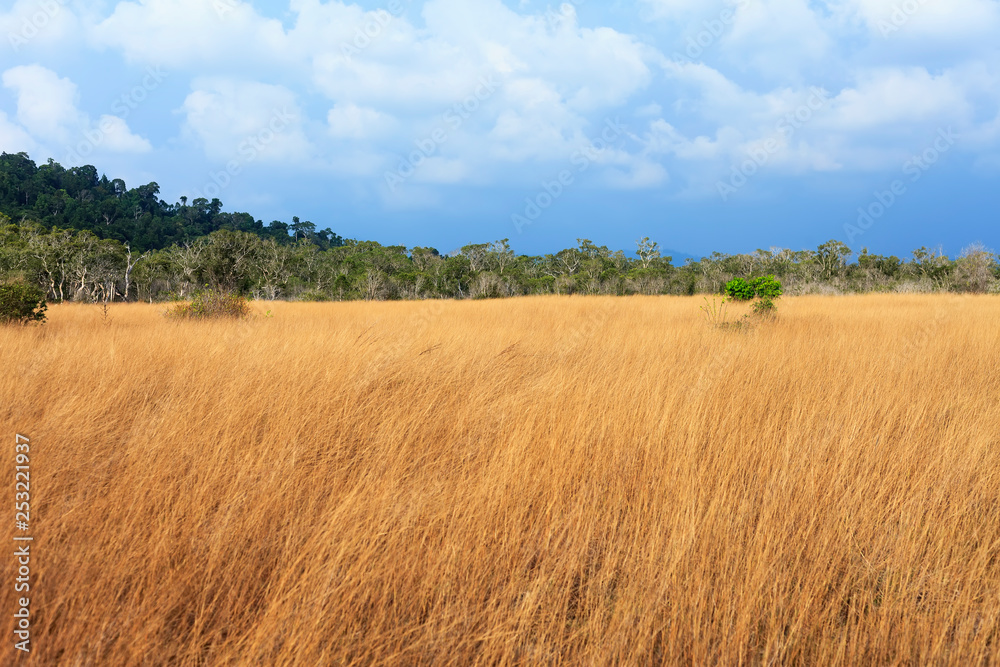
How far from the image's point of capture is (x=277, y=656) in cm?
155

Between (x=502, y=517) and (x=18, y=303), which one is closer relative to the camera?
(x=502, y=517)

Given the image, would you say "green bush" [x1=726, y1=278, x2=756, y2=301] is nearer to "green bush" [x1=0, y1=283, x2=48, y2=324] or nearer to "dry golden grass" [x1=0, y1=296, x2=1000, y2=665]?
"dry golden grass" [x1=0, y1=296, x2=1000, y2=665]

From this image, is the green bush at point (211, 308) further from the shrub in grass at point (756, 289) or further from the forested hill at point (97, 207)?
the forested hill at point (97, 207)

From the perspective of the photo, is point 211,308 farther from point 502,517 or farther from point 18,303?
point 502,517

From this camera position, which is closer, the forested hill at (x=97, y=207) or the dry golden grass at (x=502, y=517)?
Answer: the dry golden grass at (x=502, y=517)

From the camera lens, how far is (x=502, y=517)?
2.28 metres

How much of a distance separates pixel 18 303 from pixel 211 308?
3440mm

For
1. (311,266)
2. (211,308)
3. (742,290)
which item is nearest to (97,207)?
(311,266)

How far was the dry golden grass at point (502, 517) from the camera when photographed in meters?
1.65

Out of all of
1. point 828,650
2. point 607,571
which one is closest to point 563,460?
point 607,571

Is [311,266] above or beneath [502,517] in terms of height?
above

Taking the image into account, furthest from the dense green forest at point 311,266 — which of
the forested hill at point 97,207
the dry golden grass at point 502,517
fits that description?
the dry golden grass at point 502,517

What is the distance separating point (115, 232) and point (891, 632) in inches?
2549

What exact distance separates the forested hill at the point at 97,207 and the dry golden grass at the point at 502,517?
50003mm
